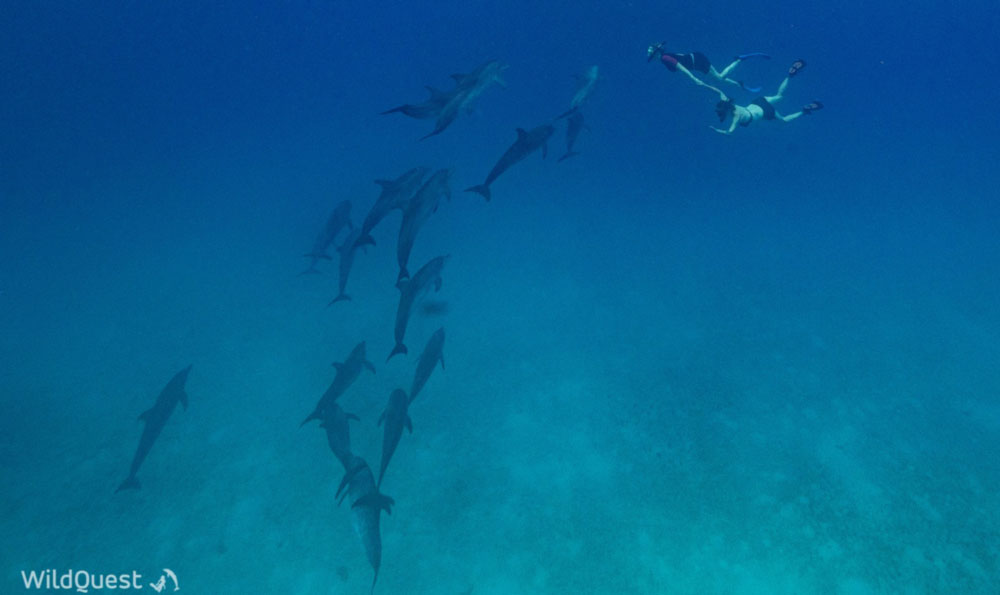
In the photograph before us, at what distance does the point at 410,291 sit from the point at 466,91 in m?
2.78

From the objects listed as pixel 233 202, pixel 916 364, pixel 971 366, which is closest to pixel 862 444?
pixel 916 364

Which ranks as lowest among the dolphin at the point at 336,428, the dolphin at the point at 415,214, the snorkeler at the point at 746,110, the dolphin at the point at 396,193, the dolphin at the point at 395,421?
the dolphin at the point at 395,421

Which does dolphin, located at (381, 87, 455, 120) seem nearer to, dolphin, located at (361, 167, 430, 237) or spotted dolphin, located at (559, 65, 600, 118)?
dolphin, located at (361, 167, 430, 237)

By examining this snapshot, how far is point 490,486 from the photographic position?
736 cm

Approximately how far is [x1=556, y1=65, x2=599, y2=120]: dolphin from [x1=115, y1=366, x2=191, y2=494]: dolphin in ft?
27.5

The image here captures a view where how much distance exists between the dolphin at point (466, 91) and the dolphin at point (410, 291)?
5.90ft

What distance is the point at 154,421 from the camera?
7.01 metres

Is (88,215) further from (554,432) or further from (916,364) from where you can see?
(916,364)

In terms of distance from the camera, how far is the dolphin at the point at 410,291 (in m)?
5.65

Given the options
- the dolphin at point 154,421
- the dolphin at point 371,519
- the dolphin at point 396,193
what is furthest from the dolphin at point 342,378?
the dolphin at point 154,421

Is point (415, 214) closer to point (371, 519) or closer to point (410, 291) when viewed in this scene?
point (410, 291)

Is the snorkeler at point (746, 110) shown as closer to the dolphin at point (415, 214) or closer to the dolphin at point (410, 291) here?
the dolphin at point (415, 214)

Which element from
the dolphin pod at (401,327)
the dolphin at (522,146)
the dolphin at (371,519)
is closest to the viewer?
the dolphin at (371,519)

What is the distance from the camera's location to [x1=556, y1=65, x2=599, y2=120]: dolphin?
8.80 meters
